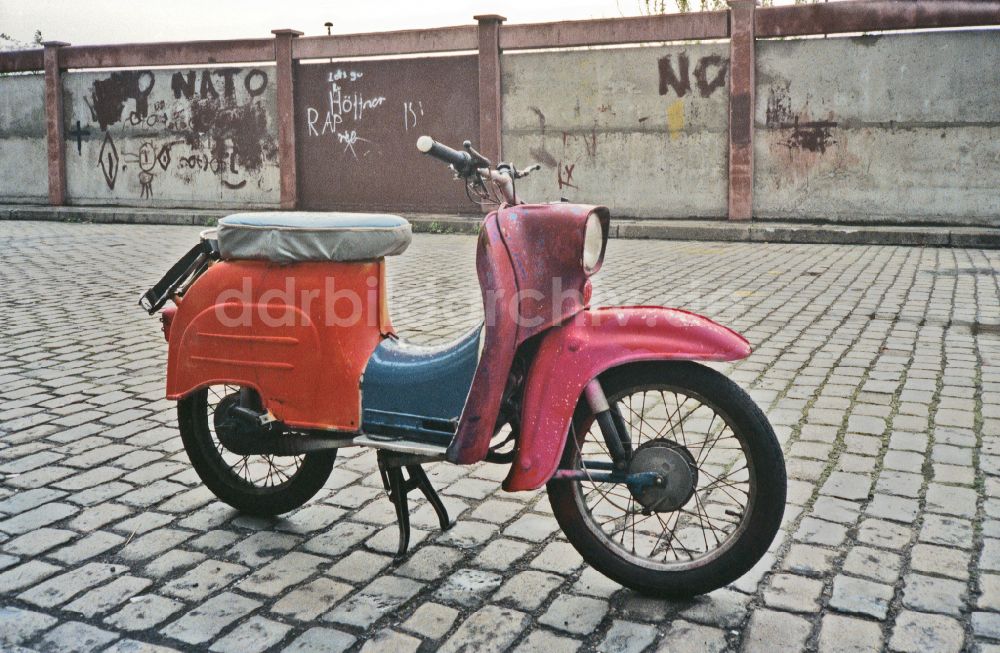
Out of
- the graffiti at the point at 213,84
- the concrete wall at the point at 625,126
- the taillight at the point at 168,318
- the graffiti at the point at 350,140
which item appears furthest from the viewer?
the graffiti at the point at 213,84

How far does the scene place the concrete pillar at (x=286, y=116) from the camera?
17438 mm

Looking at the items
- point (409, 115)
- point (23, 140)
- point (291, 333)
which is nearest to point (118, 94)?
point (23, 140)

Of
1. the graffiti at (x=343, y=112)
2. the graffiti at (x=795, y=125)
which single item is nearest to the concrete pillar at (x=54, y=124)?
the graffiti at (x=343, y=112)

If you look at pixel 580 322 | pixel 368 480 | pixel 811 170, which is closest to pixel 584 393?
pixel 580 322

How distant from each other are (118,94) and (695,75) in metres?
11.0

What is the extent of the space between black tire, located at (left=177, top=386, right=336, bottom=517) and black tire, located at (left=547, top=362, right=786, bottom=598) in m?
0.99

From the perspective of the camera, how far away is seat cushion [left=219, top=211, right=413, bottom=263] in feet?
10.4

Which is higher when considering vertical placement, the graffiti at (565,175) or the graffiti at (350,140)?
the graffiti at (350,140)

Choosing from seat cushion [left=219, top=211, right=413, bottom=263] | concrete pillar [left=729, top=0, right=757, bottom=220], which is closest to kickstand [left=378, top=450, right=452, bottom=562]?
seat cushion [left=219, top=211, right=413, bottom=263]

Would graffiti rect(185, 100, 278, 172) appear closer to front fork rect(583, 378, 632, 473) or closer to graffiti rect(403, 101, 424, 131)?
graffiti rect(403, 101, 424, 131)

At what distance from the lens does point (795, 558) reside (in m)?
3.13

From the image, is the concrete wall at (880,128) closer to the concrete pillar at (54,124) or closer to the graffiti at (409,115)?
the graffiti at (409,115)

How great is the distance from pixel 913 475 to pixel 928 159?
11489 mm

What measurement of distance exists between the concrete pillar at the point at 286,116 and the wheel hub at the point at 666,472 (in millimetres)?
15641
